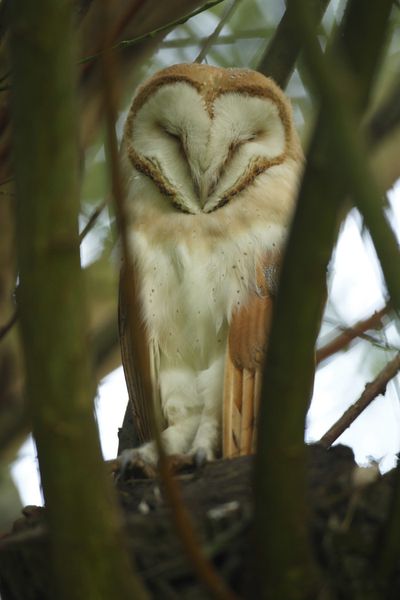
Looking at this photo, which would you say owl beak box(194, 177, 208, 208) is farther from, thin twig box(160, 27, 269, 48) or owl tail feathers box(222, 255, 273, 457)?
thin twig box(160, 27, 269, 48)

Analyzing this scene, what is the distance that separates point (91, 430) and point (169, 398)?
136cm

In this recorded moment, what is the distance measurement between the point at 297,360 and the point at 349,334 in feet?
5.00

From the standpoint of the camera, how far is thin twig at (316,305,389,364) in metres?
3.02

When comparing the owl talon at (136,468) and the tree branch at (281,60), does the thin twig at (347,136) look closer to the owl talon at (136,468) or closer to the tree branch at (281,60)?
the owl talon at (136,468)

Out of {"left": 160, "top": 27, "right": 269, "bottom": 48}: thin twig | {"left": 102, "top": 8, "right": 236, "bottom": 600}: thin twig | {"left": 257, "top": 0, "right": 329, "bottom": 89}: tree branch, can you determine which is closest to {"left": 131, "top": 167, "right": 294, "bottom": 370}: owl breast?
{"left": 257, "top": 0, "right": 329, "bottom": 89}: tree branch

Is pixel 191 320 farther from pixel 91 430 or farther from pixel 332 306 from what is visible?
pixel 91 430

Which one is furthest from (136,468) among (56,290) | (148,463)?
(56,290)

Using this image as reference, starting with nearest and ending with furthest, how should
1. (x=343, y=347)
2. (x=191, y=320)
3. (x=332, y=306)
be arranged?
(x=191, y=320), (x=343, y=347), (x=332, y=306)

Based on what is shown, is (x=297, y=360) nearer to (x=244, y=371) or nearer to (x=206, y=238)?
(x=244, y=371)

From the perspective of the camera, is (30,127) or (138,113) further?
(138,113)

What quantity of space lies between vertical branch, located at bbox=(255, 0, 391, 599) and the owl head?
1.54m

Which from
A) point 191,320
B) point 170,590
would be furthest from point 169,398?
point 170,590

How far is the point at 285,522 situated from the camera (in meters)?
1.66

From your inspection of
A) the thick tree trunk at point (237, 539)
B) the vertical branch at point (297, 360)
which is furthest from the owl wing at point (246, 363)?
the vertical branch at point (297, 360)
